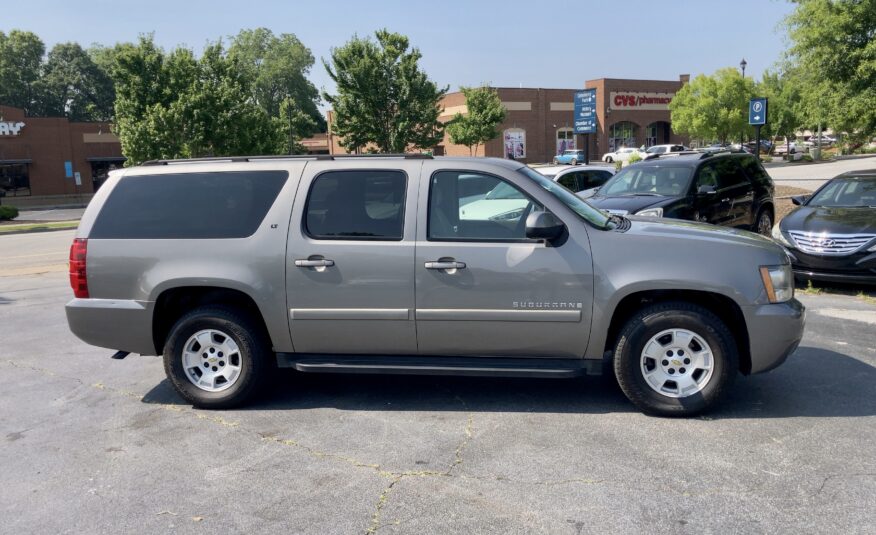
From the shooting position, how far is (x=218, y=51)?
106 feet

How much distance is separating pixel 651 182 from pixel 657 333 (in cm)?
712

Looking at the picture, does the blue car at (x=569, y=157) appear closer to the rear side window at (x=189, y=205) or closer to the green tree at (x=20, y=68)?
the rear side window at (x=189, y=205)

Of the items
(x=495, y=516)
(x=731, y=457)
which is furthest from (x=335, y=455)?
(x=731, y=457)

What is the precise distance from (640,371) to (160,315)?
3.58 metres

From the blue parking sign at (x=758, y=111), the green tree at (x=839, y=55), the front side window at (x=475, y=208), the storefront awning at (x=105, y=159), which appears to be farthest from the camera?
the storefront awning at (x=105, y=159)

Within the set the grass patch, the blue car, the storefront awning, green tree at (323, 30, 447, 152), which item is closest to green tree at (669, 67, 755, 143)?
the blue car

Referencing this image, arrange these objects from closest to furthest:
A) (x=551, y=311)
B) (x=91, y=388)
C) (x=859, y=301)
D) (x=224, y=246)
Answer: (x=551, y=311) < (x=224, y=246) < (x=91, y=388) < (x=859, y=301)

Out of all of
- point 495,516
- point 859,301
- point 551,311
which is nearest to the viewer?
point 495,516

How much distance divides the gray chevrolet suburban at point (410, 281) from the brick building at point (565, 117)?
187 ft

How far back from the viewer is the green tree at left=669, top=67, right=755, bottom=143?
45969mm

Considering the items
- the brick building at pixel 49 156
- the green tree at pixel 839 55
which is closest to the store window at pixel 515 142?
the brick building at pixel 49 156

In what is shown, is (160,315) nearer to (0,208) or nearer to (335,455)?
(335,455)

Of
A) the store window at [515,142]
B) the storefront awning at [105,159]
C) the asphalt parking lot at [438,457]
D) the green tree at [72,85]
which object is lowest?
the asphalt parking lot at [438,457]

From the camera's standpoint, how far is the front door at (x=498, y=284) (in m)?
4.63
